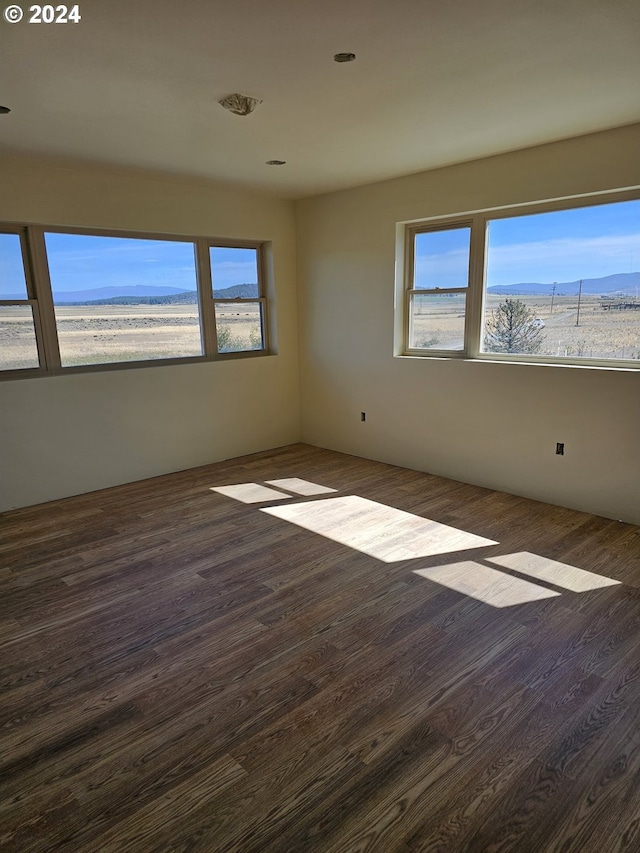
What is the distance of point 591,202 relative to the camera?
140 inches

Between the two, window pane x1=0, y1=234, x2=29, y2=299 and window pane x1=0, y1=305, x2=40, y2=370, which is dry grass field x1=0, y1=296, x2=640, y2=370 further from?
window pane x1=0, y1=234, x2=29, y2=299

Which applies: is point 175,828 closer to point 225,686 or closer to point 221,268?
point 225,686

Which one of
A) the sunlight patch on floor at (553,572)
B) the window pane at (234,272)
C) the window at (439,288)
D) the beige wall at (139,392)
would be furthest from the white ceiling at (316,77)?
the sunlight patch on floor at (553,572)

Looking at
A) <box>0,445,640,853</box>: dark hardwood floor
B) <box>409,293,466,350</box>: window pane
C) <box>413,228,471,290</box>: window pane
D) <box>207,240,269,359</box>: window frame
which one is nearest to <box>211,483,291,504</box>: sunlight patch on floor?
<box>0,445,640,853</box>: dark hardwood floor

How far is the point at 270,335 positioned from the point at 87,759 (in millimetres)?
4401

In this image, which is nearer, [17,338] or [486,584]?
[486,584]

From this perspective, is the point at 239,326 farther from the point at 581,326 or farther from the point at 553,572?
the point at 553,572

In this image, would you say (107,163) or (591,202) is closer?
(591,202)

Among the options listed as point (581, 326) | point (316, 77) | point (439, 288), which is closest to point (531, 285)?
point (581, 326)

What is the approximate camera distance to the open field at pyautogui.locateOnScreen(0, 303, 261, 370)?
3.99 metres

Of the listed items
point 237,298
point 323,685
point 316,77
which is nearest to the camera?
point 323,685

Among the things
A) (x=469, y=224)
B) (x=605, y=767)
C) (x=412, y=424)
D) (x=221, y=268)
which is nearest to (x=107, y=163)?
(x=221, y=268)

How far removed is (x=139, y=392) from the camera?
4609 millimetres

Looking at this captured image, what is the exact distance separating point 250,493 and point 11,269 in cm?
254
